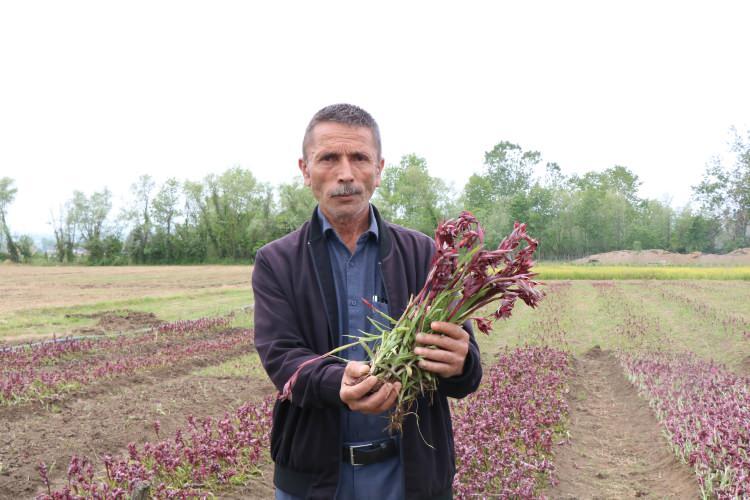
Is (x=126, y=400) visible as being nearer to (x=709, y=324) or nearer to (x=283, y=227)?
(x=709, y=324)

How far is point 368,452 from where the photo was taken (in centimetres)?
225

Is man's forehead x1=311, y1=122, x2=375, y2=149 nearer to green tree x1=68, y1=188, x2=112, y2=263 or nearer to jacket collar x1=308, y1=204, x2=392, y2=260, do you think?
jacket collar x1=308, y1=204, x2=392, y2=260

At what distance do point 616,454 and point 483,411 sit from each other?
162cm

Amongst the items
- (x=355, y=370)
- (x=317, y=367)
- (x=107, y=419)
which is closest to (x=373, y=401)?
(x=355, y=370)

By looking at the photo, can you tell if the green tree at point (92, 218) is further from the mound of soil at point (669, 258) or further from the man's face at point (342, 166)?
the man's face at point (342, 166)

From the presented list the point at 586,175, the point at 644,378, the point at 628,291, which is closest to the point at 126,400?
the point at 644,378

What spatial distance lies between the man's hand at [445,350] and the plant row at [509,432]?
3233 mm

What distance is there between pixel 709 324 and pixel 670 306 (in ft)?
14.6

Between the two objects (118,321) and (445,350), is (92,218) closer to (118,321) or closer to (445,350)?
(118,321)

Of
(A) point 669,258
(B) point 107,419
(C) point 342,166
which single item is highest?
(C) point 342,166

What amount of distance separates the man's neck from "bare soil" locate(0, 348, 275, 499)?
3.96m

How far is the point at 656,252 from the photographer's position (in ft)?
197

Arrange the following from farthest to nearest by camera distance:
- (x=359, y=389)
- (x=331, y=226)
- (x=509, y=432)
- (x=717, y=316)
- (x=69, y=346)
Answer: (x=717, y=316), (x=69, y=346), (x=509, y=432), (x=331, y=226), (x=359, y=389)

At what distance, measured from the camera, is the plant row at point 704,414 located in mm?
5316
